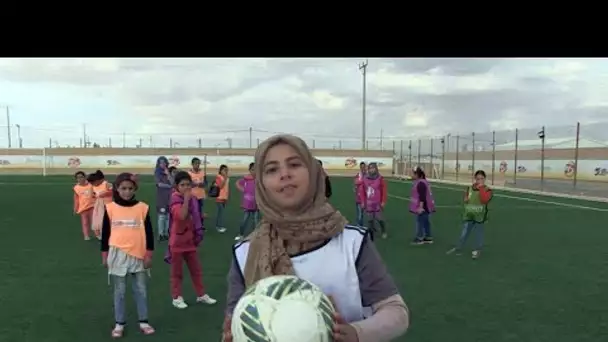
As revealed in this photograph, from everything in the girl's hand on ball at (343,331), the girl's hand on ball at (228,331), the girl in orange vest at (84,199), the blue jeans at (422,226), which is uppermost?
the girl's hand on ball at (343,331)

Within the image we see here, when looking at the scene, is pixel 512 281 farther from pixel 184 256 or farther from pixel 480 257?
pixel 184 256

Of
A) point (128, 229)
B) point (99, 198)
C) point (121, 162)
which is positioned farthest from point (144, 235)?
point (121, 162)

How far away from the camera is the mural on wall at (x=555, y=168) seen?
29594 mm

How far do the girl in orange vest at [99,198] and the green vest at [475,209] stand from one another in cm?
632

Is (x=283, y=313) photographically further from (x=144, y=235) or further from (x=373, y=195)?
(x=373, y=195)

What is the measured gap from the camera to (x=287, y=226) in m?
1.94

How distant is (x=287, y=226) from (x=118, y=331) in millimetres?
4638

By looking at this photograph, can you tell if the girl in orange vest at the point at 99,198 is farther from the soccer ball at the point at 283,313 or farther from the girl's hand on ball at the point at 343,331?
the girl's hand on ball at the point at 343,331

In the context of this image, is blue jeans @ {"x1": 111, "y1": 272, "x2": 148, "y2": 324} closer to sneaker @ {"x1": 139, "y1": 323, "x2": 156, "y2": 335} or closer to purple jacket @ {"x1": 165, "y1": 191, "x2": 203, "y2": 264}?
sneaker @ {"x1": 139, "y1": 323, "x2": 156, "y2": 335}

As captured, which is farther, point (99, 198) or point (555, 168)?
point (555, 168)

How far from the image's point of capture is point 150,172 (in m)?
50.7

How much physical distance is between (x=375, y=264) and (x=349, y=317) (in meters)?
0.19

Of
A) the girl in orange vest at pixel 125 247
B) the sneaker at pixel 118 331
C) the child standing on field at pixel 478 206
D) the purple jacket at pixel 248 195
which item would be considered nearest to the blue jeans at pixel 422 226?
the child standing on field at pixel 478 206
